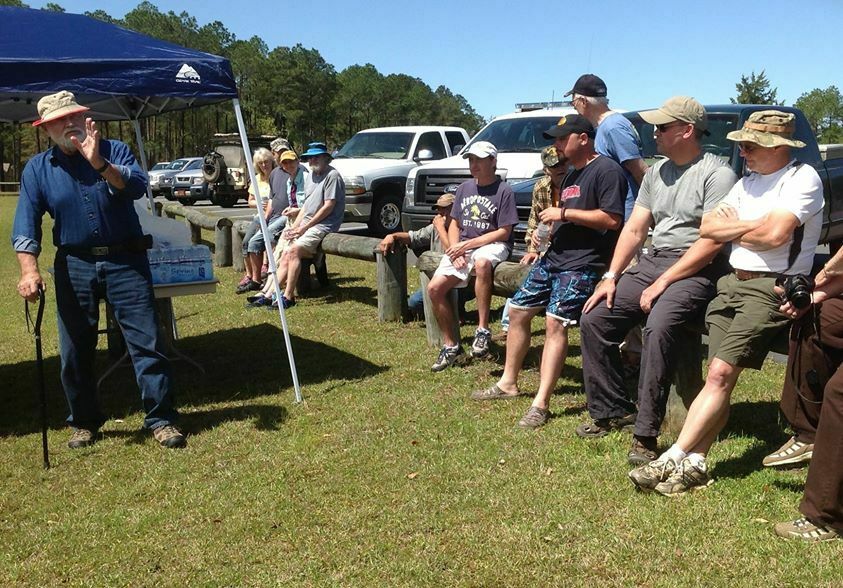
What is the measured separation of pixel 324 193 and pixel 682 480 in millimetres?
6293

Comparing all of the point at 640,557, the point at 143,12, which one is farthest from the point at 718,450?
the point at 143,12

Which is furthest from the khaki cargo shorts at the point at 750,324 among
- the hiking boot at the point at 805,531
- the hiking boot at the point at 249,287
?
the hiking boot at the point at 249,287

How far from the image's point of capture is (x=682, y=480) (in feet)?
13.3

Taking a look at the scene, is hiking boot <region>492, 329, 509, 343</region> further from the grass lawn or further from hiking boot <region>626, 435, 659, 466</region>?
hiking boot <region>626, 435, 659, 466</region>

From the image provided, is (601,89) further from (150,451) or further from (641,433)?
(150,451)

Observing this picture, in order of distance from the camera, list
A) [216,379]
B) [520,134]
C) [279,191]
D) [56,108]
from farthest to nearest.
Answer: [520,134], [279,191], [216,379], [56,108]

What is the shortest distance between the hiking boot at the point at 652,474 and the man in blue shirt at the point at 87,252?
8.68ft

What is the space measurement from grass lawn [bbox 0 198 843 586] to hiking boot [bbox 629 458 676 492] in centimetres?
6

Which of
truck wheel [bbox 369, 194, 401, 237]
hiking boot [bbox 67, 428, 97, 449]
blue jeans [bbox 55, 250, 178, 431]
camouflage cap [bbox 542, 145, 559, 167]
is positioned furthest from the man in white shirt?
truck wheel [bbox 369, 194, 401, 237]

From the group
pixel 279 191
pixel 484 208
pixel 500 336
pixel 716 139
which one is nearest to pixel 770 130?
pixel 484 208

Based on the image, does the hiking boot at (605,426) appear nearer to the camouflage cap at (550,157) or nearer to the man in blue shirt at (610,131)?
the man in blue shirt at (610,131)

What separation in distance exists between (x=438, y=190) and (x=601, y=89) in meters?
7.15

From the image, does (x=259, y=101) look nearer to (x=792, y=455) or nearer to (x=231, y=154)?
(x=231, y=154)

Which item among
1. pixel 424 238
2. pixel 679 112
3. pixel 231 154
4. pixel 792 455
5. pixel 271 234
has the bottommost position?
pixel 792 455
